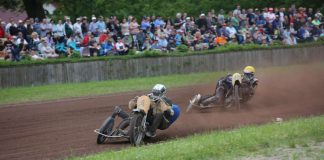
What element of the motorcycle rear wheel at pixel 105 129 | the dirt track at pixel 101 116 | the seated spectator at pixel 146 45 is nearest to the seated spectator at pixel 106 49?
the seated spectator at pixel 146 45

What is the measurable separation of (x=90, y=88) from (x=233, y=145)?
13572 mm

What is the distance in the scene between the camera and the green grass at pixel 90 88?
21719mm

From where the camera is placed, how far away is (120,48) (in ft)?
92.0

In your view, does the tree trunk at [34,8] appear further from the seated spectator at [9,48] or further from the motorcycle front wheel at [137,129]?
the motorcycle front wheel at [137,129]

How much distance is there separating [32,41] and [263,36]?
13888mm

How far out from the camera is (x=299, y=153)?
33.8 ft

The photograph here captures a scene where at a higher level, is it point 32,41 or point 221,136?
point 32,41

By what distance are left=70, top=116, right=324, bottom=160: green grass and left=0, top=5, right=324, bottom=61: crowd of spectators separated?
14715 mm

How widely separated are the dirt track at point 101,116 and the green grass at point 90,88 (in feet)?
4.02

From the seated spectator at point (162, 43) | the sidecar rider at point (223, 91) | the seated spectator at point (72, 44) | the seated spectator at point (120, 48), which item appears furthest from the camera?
the seated spectator at point (162, 43)

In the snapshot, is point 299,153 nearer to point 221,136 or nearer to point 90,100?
point 221,136

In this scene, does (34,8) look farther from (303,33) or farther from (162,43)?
(303,33)

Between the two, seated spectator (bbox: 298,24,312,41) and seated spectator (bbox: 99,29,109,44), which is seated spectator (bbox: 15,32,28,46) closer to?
seated spectator (bbox: 99,29,109,44)

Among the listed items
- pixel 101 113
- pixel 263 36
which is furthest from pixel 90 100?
pixel 263 36
